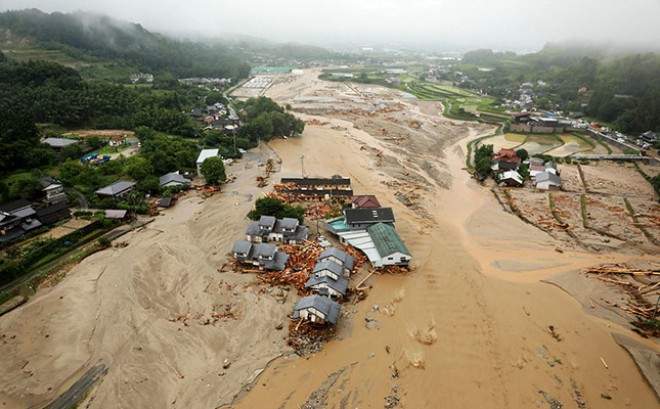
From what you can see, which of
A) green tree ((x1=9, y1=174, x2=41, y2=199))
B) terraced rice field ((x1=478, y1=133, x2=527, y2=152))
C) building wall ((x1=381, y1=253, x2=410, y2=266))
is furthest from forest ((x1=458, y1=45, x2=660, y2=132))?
green tree ((x1=9, y1=174, x2=41, y2=199))

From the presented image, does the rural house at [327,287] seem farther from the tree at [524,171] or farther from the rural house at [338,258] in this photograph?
the tree at [524,171]

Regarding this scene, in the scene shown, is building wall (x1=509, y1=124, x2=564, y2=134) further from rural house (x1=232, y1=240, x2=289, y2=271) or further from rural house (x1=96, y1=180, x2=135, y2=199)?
rural house (x1=96, y1=180, x2=135, y2=199)

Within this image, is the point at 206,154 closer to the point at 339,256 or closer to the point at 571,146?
the point at 339,256

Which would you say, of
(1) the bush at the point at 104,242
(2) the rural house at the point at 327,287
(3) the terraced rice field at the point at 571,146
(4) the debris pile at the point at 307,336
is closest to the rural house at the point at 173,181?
(1) the bush at the point at 104,242

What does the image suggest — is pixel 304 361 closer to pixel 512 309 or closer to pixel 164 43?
pixel 512 309

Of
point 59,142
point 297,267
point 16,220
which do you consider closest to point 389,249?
point 297,267

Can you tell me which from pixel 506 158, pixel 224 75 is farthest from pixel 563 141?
→ pixel 224 75
